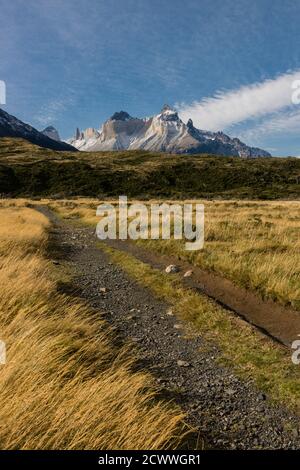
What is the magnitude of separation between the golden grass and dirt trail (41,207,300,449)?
0.48 m

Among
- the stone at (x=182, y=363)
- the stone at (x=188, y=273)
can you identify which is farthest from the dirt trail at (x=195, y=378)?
the stone at (x=188, y=273)

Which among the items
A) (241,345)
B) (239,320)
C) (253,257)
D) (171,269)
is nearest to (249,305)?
(239,320)

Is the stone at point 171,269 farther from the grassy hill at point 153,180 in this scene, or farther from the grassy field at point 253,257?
the grassy hill at point 153,180

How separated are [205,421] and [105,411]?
162 cm

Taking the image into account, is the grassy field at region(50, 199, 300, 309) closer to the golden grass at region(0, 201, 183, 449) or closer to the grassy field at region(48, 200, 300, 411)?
the grassy field at region(48, 200, 300, 411)

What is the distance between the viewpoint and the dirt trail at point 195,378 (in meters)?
5.24

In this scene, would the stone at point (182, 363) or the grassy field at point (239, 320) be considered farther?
the stone at point (182, 363)

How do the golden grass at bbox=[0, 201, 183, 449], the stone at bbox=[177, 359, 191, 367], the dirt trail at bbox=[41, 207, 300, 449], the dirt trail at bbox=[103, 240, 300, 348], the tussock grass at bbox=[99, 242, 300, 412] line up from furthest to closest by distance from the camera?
1. the dirt trail at bbox=[103, 240, 300, 348]
2. the stone at bbox=[177, 359, 191, 367]
3. the tussock grass at bbox=[99, 242, 300, 412]
4. the dirt trail at bbox=[41, 207, 300, 449]
5. the golden grass at bbox=[0, 201, 183, 449]

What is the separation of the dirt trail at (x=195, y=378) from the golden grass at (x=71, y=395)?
1.57 feet

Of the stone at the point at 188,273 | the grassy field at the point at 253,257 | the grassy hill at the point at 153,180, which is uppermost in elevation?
the grassy hill at the point at 153,180

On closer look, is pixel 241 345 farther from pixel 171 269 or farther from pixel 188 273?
pixel 171 269

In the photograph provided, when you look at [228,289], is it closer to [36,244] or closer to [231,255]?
[231,255]

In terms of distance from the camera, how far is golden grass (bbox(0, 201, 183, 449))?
4.21 m

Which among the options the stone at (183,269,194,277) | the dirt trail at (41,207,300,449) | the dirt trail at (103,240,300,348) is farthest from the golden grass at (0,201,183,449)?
the stone at (183,269,194,277)
